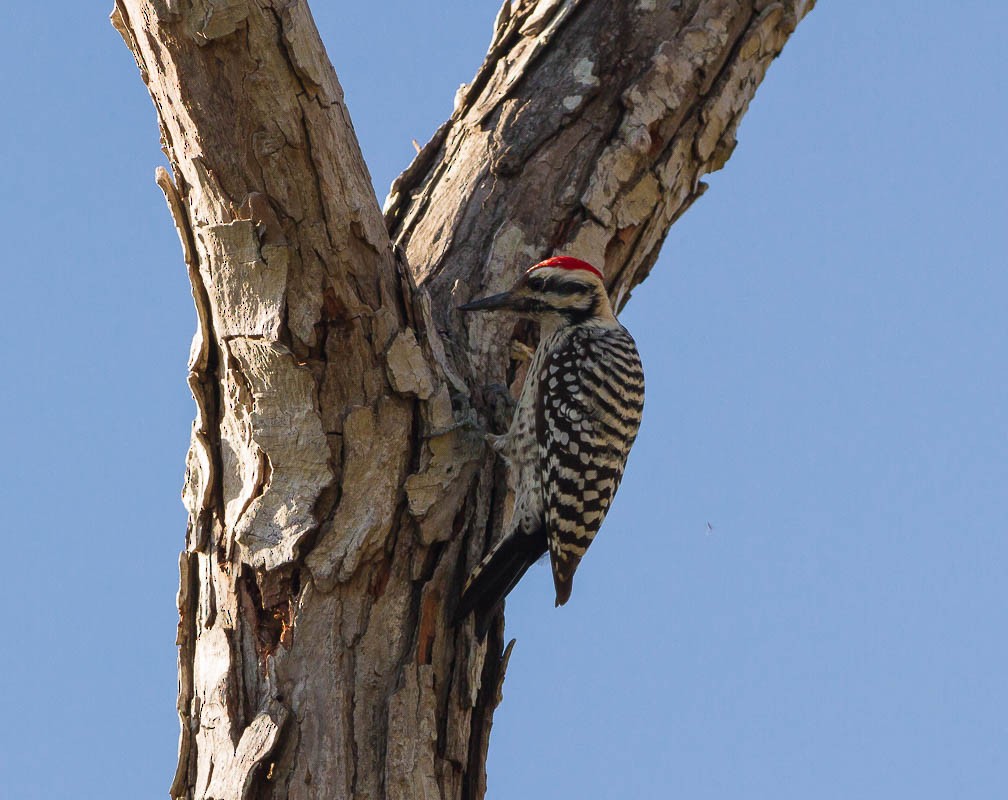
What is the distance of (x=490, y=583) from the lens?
12.9 feet

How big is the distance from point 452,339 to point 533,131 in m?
1.04

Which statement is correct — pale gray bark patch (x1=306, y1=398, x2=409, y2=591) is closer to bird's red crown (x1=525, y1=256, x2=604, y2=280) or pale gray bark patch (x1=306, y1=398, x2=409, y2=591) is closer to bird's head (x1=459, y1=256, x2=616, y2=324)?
bird's head (x1=459, y1=256, x2=616, y2=324)

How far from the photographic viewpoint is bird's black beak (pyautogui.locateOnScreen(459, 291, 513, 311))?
15.1ft

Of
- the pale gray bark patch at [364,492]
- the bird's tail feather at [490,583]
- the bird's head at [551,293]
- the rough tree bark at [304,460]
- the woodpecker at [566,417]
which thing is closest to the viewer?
the rough tree bark at [304,460]

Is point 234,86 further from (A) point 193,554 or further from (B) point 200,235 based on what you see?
(A) point 193,554

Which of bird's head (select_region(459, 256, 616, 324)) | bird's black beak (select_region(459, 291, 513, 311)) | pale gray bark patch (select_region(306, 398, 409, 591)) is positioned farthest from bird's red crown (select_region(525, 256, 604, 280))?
pale gray bark patch (select_region(306, 398, 409, 591))

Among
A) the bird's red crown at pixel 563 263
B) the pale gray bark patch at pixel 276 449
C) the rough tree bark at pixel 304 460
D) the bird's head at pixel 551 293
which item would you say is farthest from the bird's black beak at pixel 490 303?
the pale gray bark patch at pixel 276 449

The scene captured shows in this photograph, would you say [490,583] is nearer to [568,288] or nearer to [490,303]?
[490,303]

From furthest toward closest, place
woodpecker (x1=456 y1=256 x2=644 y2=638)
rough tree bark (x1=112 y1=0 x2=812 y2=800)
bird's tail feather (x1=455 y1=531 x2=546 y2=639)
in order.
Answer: woodpecker (x1=456 y1=256 x2=644 y2=638) → bird's tail feather (x1=455 y1=531 x2=546 y2=639) → rough tree bark (x1=112 y1=0 x2=812 y2=800)

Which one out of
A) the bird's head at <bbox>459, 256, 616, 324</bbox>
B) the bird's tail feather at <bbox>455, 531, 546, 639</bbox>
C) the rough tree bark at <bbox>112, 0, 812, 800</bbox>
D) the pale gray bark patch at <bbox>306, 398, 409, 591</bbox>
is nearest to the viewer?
the rough tree bark at <bbox>112, 0, 812, 800</bbox>

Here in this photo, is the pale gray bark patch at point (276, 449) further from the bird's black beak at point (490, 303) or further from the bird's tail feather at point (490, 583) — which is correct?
the bird's black beak at point (490, 303)

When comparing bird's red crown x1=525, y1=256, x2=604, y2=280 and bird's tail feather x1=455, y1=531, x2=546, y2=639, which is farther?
bird's red crown x1=525, y1=256, x2=604, y2=280

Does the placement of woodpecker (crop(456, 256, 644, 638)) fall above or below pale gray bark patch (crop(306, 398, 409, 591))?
above

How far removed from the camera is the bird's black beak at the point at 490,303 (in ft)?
15.1
